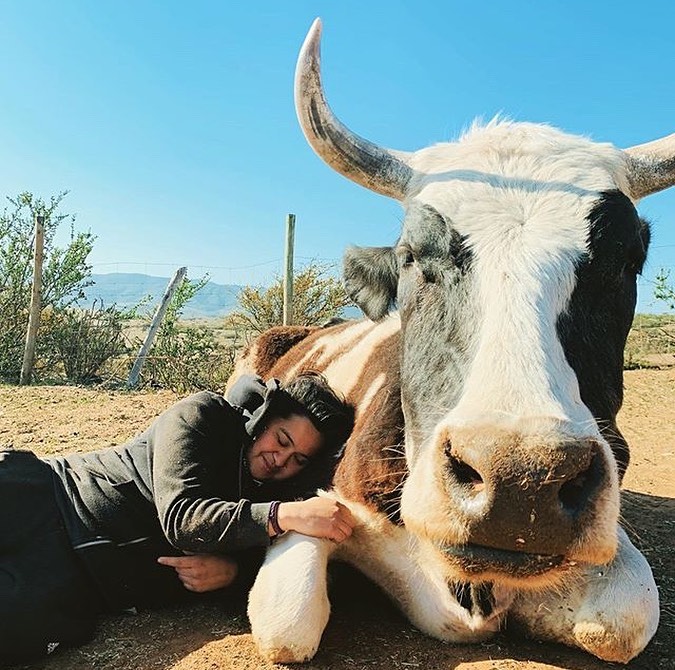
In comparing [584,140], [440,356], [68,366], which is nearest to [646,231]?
[584,140]

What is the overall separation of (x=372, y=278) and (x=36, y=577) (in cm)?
208

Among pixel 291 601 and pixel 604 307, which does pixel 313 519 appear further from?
pixel 604 307

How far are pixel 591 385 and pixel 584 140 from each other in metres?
1.35

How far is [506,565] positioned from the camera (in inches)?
85.1

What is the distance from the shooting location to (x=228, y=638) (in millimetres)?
3104

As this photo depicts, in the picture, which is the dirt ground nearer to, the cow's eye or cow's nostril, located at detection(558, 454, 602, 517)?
cow's nostril, located at detection(558, 454, 602, 517)

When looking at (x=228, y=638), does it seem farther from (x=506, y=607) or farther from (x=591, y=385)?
(x=591, y=385)

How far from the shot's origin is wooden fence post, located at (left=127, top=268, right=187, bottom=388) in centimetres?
1252

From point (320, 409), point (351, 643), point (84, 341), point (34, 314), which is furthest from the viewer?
point (84, 341)

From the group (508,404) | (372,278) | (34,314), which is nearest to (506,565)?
(508,404)

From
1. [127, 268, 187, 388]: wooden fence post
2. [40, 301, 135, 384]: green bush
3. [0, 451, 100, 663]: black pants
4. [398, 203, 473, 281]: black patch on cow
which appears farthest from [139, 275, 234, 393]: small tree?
[398, 203, 473, 281]: black patch on cow

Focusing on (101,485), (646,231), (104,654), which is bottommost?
(104,654)

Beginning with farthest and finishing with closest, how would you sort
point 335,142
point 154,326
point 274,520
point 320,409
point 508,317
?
point 154,326, point 320,409, point 335,142, point 274,520, point 508,317

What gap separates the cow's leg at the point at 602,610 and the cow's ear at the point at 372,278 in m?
1.54
